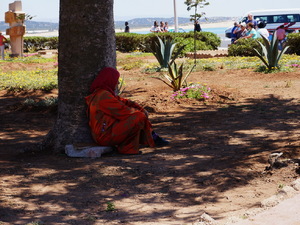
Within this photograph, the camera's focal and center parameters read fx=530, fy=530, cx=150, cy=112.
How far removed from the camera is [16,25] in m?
23.5

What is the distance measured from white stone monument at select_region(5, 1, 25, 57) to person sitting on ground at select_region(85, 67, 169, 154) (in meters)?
17.6

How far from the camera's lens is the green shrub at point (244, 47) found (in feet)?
56.6

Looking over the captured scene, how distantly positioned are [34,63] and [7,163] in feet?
46.3

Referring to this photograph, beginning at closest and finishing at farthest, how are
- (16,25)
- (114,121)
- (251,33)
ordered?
1. (114,121)
2. (251,33)
3. (16,25)

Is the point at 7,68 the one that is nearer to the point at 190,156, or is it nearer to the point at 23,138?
the point at 23,138

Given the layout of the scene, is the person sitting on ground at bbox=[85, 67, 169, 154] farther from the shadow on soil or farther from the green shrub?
the green shrub

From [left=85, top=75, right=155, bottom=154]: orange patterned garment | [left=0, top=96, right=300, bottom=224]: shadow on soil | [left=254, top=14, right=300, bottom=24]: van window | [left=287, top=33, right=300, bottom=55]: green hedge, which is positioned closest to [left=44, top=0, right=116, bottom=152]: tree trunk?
[left=85, top=75, right=155, bottom=154]: orange patterned garment

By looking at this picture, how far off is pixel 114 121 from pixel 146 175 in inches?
43.2

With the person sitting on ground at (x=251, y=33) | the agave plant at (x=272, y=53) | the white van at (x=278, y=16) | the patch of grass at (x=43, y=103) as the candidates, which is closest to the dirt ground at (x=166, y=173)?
the patch of grass at (x=43, y=103)

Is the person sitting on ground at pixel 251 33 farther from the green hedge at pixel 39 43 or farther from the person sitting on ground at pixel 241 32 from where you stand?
the green hedge at pixel 39 43

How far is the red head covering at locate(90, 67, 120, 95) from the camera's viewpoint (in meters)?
6.07

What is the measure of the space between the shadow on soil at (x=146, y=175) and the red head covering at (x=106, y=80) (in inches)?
31.4

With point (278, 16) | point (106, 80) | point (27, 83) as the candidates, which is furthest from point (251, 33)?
point (278, 16)

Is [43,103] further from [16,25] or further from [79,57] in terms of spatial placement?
[16,25]
